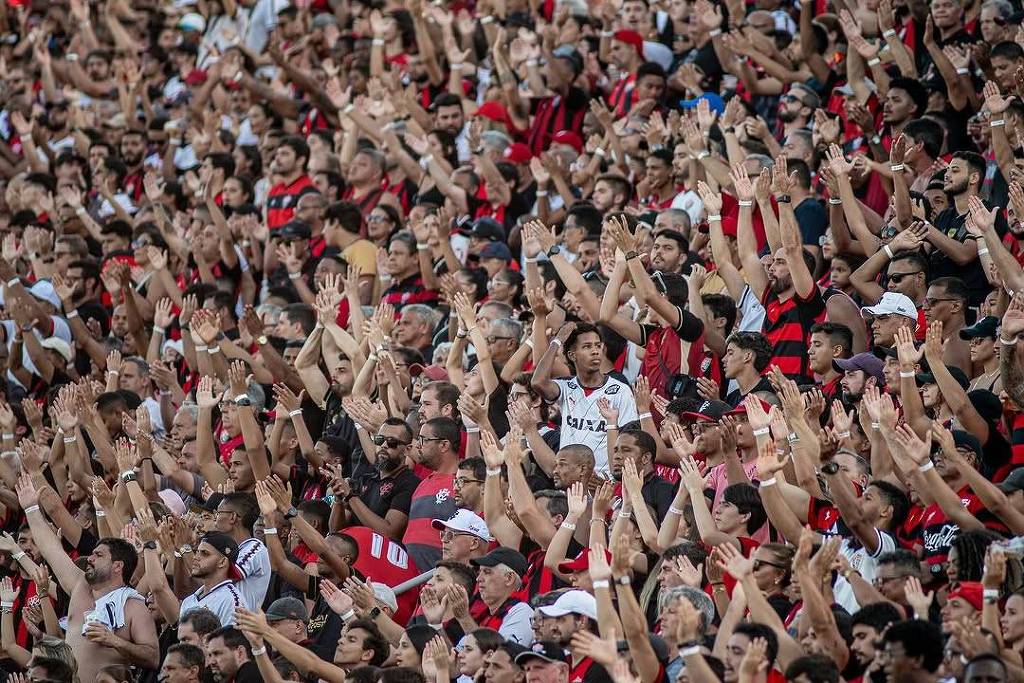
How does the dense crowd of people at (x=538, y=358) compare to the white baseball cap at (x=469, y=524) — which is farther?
the white baseball cap at (x=469, y=524)

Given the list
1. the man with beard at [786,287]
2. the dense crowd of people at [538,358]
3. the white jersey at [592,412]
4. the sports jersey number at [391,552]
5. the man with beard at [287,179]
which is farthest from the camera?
the man with beard at [287,179]

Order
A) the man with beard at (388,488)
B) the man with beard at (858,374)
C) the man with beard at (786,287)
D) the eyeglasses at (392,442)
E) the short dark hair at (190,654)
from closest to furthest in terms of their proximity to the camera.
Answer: the short dark hair at (190,654)
the man with beard at (858,374)
the man with beard at (786,287)
the man with beard at (388,488)
the eyeglasses at (392,442)

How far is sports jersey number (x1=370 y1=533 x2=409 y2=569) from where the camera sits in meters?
9.61

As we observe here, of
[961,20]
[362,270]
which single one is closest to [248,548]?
[362,270]

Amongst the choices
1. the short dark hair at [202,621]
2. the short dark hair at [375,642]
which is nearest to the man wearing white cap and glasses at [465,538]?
the short dark hair at [375,642]

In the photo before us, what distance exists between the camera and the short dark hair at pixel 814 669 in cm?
652

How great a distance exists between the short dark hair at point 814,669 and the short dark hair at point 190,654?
3405mm

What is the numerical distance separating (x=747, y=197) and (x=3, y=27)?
1236 cm

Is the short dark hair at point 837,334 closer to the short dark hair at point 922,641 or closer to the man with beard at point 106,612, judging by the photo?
the short dark hair at point 922,641

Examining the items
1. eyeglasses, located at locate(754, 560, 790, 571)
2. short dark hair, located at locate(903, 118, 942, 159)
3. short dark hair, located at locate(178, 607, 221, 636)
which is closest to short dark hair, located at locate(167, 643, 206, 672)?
short dark hair, located at locate(178, 607, 221, 636)

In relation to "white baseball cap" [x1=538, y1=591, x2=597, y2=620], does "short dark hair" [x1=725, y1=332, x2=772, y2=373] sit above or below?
below

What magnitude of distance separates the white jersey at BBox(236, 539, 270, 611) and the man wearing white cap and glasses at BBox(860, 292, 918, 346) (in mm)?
3560

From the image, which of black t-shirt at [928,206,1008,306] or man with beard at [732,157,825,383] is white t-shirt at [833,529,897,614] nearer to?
man with beard at [732,157,825,383]

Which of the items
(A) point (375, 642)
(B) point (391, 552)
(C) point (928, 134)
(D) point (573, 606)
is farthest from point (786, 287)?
(A) point (375, 642)
